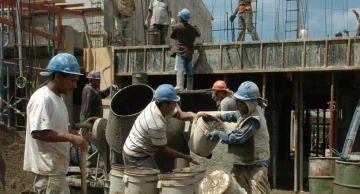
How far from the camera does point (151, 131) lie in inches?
212

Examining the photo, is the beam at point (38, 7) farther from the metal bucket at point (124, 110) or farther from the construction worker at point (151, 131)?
the construction worker at point (151, 131)

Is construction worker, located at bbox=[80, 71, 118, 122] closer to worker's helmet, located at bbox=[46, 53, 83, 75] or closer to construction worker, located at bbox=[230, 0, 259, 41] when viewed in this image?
worker's helmet, located at bbox=[46, 53, 83, 75]

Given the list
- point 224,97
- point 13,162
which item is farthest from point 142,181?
point 13,162

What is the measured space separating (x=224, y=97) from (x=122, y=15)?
6964 mm

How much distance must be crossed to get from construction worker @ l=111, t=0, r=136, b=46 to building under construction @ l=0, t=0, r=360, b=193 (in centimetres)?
19

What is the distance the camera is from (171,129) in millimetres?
6852

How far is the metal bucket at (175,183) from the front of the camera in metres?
4.86

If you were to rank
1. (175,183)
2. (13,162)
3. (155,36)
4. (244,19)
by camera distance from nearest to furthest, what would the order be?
(175,183) < (13,162) < (244,19) < (155,36)

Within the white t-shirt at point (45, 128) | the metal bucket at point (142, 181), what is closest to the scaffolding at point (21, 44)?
the metal bucket at point (142, 181)

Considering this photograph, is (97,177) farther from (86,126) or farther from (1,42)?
(1,42)

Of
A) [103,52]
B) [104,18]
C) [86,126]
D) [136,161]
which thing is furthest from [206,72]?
[136,161]

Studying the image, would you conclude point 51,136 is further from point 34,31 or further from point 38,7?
point 38,7

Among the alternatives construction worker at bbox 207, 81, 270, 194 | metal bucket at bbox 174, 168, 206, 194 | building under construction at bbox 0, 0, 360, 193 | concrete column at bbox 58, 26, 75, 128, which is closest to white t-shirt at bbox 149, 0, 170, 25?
building under construction at bbox 0, 0, 360, 193

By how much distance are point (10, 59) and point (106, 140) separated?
334 inches
